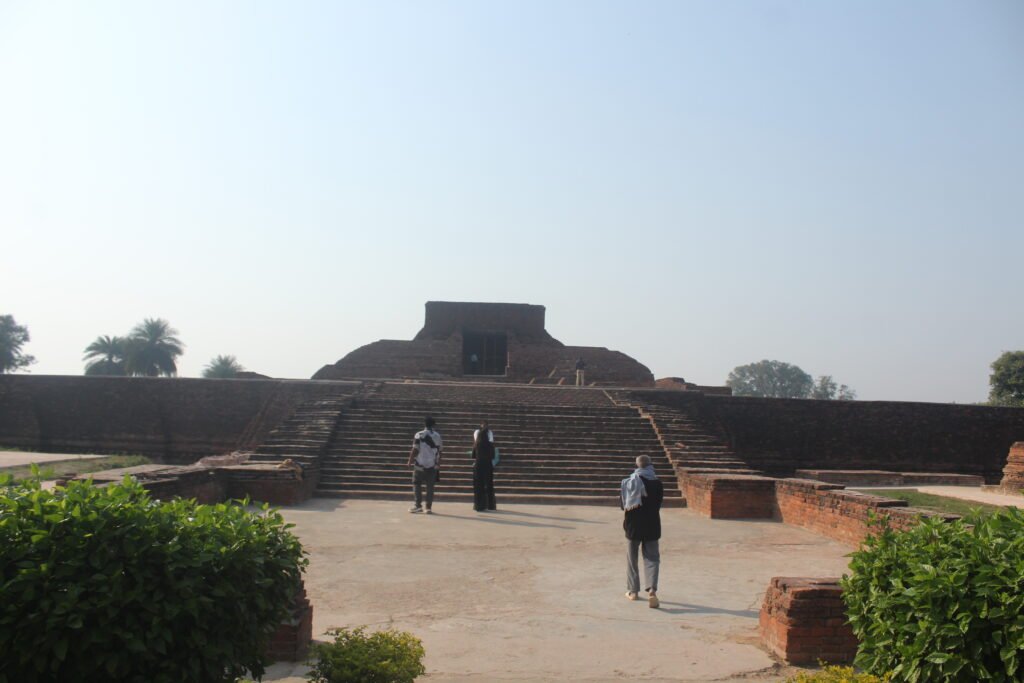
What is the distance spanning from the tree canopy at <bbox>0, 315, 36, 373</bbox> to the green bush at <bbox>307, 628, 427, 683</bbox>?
40359mm

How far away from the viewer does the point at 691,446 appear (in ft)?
36.3

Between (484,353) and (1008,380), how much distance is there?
16.0 m

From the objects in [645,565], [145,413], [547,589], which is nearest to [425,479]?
[547,589]

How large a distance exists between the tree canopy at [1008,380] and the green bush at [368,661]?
2786cm

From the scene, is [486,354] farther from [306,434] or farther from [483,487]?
[483,487]

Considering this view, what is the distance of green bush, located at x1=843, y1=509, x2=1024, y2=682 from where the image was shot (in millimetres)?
2576

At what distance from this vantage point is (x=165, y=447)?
1473 centimetres

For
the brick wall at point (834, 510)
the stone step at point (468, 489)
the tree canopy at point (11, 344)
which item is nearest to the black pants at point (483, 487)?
the stone step at point (468, 489)

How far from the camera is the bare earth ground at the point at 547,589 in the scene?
3883mm

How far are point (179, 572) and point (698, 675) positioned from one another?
85.7 inches

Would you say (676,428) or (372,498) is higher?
(676,428)

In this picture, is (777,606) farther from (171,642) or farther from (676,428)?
(676,428)

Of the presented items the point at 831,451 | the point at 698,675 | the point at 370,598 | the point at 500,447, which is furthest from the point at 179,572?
the point at 831,451

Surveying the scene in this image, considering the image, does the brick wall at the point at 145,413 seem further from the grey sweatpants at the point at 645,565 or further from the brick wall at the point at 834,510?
the grey sweatpants at the point at 645,565
